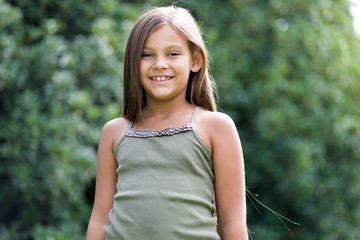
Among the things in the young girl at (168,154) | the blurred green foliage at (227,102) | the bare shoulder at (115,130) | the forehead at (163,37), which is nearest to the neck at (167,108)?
the young girl at (168,154)

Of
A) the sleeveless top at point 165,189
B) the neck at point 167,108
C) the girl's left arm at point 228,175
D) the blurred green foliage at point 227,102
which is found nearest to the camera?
the sleeveless top at point 165,189

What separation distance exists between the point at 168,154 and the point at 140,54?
17.5 inches

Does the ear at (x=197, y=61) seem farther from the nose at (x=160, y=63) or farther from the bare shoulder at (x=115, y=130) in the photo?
the bare shoulder at (x=115, y=130)

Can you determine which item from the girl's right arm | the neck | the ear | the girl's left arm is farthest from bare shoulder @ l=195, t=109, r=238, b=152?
the girl's right arm

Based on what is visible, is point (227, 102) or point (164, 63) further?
point (227, 102)

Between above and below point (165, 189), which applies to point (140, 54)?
above

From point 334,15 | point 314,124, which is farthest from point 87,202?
point 334,15

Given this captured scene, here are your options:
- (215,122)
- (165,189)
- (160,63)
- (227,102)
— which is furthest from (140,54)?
(227,102)

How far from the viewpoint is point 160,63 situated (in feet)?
7.52

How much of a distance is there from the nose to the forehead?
0.18ft

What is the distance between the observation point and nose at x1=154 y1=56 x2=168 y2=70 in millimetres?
2293

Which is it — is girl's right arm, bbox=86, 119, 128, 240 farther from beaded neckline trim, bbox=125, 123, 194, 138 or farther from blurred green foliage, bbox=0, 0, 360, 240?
blurred green foliage, bbox=0, 0, 360, 240

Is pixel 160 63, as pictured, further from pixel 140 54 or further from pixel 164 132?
pixel 164 132

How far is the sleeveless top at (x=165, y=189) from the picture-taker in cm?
216
